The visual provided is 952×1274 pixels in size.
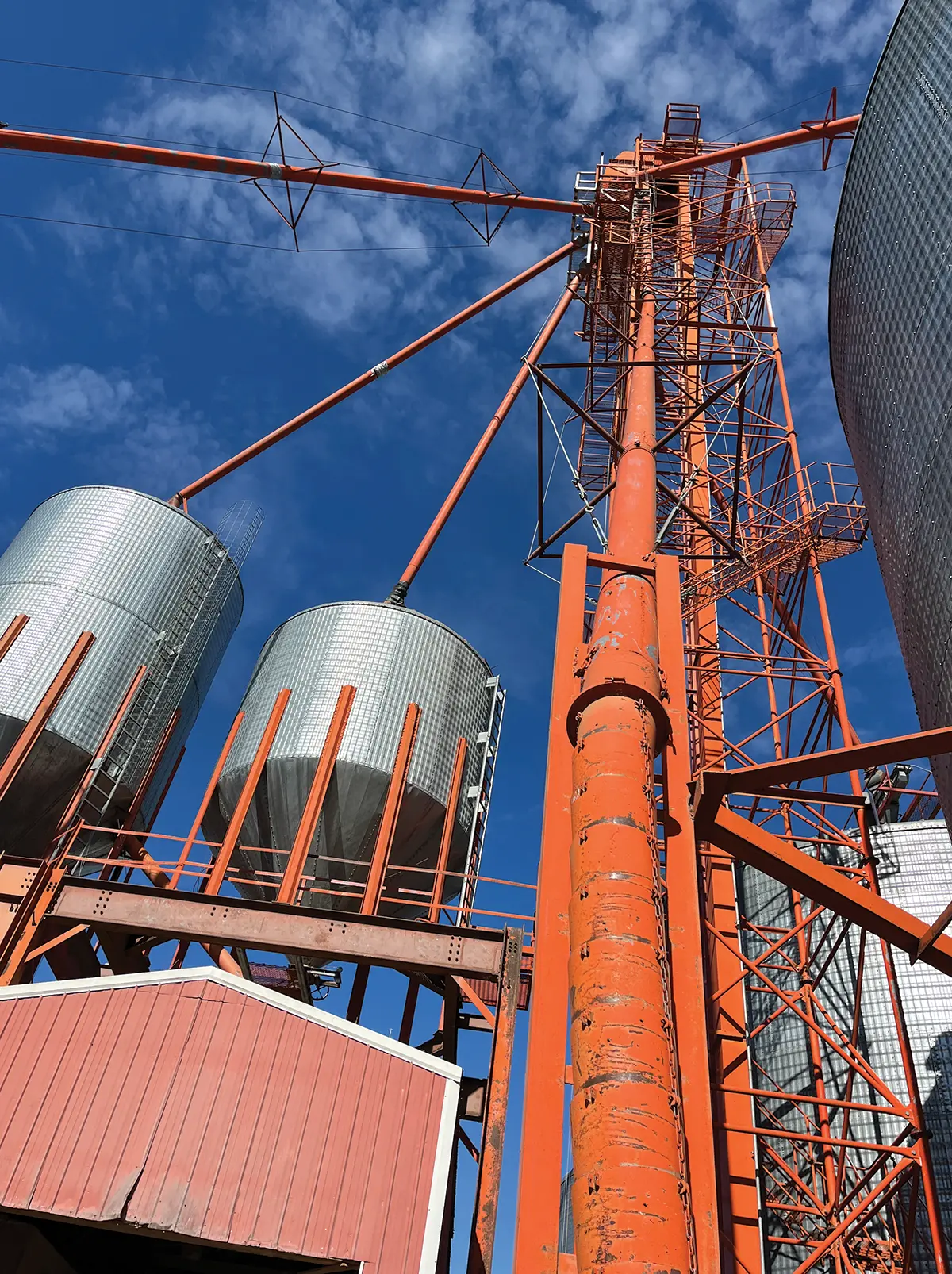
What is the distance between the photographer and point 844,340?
393 inches

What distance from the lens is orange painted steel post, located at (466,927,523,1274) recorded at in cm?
848

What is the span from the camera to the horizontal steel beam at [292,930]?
1034 centimetres

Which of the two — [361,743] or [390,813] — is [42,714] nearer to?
[361,743]

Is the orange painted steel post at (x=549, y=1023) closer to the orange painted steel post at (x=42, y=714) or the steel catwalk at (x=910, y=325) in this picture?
the steel catwalk at (x=910, y=325)

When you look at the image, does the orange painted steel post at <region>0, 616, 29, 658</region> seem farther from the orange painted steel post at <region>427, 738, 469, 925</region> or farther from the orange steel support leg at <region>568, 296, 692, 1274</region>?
the orange steel support leg at <region>568, 296, 692, 1274</region>

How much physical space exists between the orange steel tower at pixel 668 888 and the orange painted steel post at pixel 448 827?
2.18 ft

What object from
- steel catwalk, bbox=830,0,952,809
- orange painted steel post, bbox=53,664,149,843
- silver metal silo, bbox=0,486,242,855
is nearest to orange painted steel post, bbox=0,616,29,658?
silver metal silo, bbox=0,486,242,855

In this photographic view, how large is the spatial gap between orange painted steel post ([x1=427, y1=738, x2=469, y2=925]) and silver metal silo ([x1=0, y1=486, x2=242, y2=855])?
5401 mm

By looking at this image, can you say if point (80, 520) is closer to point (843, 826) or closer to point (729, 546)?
point (729, 546)

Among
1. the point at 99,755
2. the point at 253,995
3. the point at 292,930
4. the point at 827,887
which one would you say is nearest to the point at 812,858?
the point at 827,887

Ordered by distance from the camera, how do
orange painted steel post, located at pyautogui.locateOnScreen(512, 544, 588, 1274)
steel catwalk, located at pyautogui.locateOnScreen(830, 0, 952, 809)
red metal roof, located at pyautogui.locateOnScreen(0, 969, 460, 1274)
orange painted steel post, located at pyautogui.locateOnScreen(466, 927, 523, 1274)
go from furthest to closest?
orange painted steel post, located at pyautogui.locateOnScreen(466, 927, 523, 1274) → red metal roof, located at pyautogui.locateOnScreen(0, 969, 460, 1274) → steel catwalk, located at pyautogui.locateOnScreen(830, 0, 952, 809) → orange painted steel post, located at pyautogui.locateOnScreen(512, 544, 588, 1274)

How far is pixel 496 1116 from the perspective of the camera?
904cm

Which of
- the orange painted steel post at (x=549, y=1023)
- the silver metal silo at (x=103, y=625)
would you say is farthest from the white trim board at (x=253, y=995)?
the silver metal silo at (x=103, y=625)

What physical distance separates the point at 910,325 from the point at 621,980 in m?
6.29
